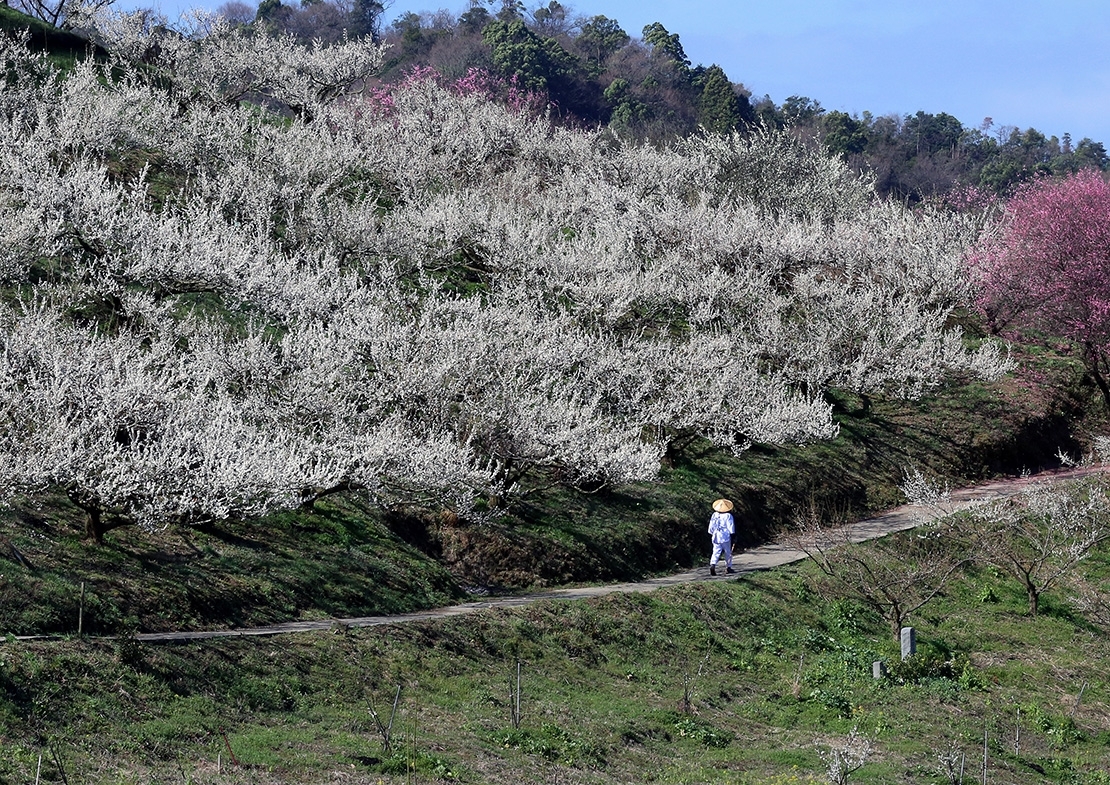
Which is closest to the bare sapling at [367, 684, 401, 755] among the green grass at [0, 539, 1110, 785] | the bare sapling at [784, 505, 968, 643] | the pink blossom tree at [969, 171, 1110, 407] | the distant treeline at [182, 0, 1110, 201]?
the green grass at [0, 539, 1110, 785]

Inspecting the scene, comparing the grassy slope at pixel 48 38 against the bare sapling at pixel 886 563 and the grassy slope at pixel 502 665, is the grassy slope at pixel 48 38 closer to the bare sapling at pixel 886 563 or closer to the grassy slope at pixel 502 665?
the grassy slope at pixel 502 665

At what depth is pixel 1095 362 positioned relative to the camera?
46531 mm

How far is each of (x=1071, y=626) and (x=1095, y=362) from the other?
20538 mm

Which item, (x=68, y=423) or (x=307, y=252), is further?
(x=307, y=252)

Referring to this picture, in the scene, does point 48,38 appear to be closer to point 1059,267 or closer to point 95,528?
point 95,528

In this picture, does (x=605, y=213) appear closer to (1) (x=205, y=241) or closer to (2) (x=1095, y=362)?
(2) (x=1095, y=362)

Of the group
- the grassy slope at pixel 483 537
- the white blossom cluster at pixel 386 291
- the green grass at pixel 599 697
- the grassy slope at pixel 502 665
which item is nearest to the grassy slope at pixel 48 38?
the white blossom cluster at pixel 386 291

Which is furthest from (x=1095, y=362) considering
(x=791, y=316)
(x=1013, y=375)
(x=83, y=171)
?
(x=83, y=171)

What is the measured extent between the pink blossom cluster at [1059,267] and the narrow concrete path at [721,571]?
7.38 m

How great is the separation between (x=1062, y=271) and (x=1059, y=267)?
34cm

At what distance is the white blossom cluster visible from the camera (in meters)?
22.8

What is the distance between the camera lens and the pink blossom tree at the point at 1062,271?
46.4 m

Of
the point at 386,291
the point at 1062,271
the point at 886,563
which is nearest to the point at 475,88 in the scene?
the point at 1062,271

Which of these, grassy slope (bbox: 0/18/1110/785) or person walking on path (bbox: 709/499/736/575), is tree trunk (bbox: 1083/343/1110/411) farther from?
person walking on path (bbox: 709/499/736/575)
